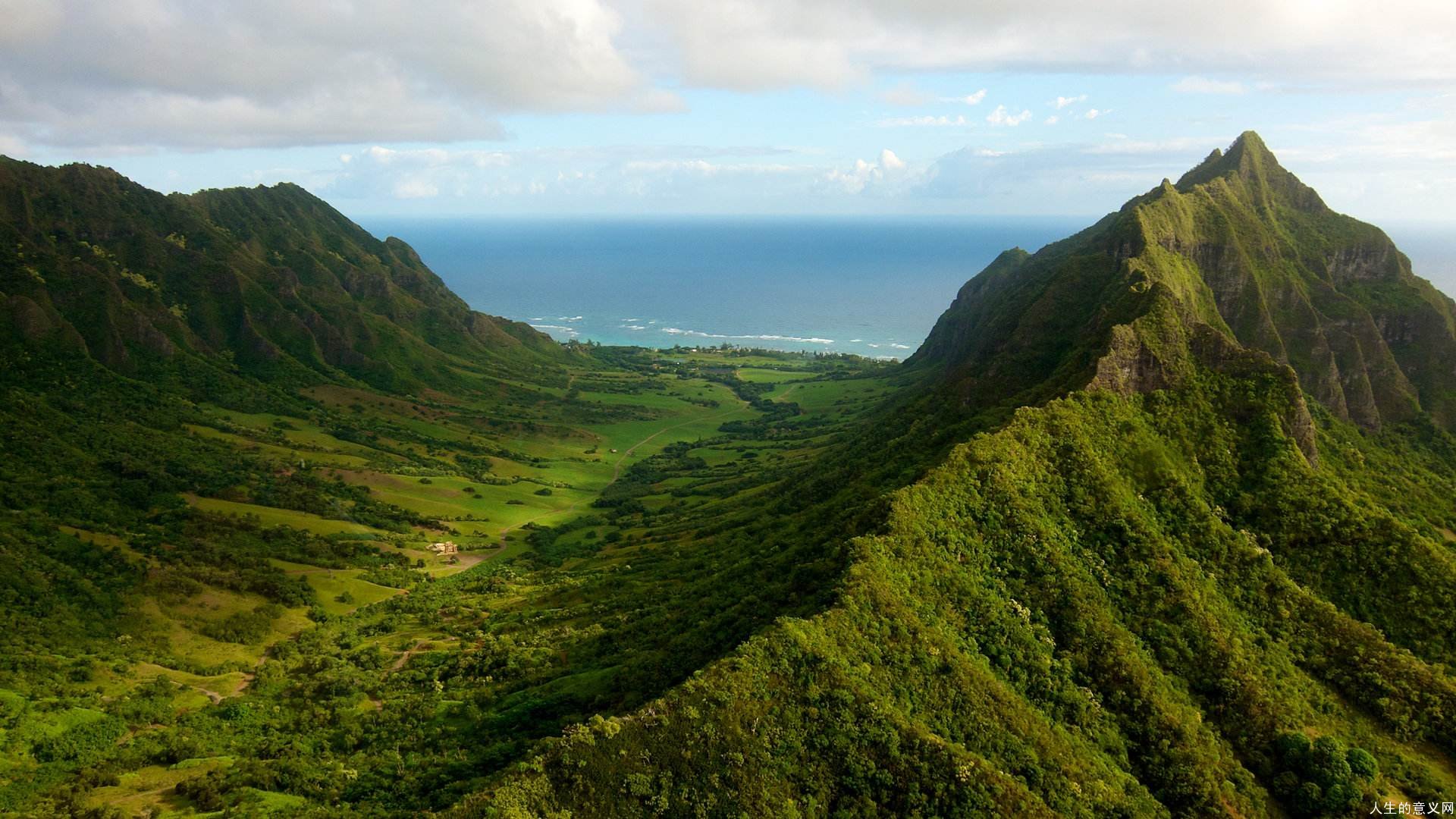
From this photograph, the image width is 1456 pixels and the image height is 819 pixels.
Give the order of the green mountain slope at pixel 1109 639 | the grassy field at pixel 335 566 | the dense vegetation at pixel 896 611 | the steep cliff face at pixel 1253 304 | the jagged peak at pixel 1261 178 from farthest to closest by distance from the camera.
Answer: the jagged peak at pixel 1261 178, the steep cliff face at pixel 1253 304, the grassy field at pixel 335 566, the dense vegetation at pixel 896 611, the green mountain slope at pixel 1109 639

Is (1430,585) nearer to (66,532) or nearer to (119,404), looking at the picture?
(66,532)

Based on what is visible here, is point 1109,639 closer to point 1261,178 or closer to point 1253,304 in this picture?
point 1253,304

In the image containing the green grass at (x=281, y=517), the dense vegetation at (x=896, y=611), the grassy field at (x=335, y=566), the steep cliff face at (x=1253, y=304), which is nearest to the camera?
the dense vegetation at (x=896, y=611)

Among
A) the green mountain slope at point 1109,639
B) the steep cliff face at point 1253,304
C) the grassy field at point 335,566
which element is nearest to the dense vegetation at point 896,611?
the green mountain slope at point 1109,639

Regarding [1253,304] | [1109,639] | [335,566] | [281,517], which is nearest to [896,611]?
[1109,639]

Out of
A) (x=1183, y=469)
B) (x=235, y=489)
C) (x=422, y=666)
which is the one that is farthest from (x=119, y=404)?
(x=1183, y=469)

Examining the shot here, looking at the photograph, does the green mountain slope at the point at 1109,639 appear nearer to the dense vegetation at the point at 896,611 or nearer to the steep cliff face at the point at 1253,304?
the dense vegetation at the point at 896,611
